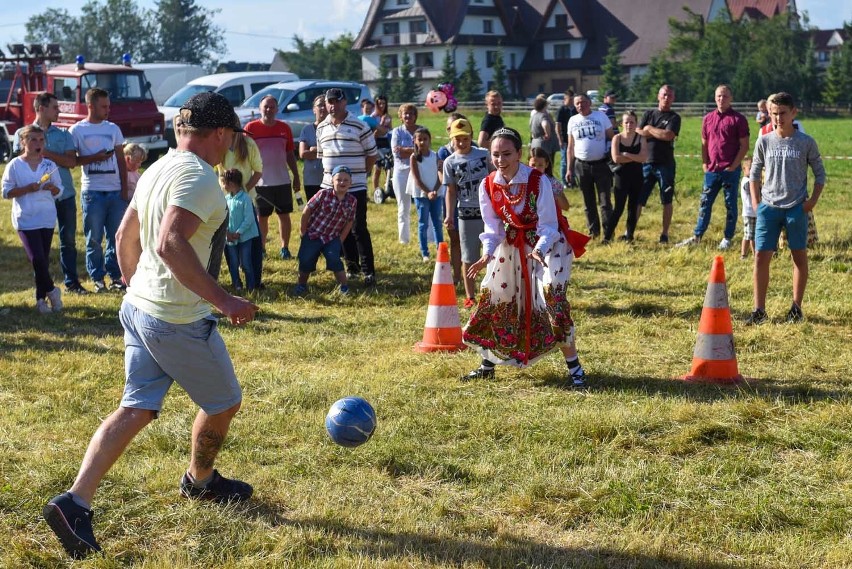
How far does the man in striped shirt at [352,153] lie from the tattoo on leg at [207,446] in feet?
21.5

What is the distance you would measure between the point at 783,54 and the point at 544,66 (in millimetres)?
22676

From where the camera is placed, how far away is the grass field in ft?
16.3

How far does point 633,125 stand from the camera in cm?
1401

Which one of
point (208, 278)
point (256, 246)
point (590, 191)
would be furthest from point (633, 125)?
point (208, 278)

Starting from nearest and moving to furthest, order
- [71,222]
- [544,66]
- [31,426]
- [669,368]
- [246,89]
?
1. [31,426]
2. [669,368]
3. [71,222]
4. [246,89]
5. [544,66]

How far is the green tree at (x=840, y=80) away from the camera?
5734 centimetres

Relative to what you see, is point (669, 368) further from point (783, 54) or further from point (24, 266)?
point (783, 54)

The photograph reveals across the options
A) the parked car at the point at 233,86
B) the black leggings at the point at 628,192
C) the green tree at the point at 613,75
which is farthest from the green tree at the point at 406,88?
the black leggings at the point at 628,192

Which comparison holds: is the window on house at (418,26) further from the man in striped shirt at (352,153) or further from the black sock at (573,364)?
the black sock at (573,364)

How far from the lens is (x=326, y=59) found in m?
89.1

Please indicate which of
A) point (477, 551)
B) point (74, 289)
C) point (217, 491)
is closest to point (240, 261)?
point (74, 289)

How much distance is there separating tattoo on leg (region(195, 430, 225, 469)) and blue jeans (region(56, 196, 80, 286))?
Answer: 253 inches

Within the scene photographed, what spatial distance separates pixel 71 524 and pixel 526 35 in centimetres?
7962

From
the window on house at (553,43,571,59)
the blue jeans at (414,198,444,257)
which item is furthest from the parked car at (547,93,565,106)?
the blue jeans at (414,198,444,257)
